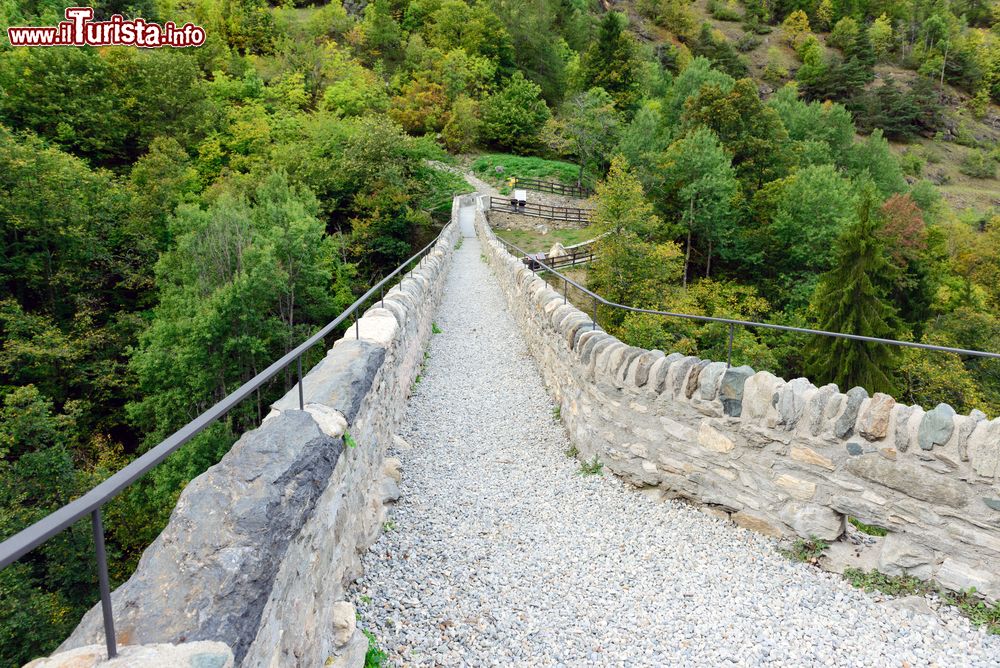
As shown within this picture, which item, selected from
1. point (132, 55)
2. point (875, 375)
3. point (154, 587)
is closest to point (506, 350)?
point (154, 587)

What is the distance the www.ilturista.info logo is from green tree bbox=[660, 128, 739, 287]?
104 feet

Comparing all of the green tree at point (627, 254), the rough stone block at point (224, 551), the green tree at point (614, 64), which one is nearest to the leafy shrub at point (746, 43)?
the green tree at point (614, 64)

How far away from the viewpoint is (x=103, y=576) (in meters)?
1.34

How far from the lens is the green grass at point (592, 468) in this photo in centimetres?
585

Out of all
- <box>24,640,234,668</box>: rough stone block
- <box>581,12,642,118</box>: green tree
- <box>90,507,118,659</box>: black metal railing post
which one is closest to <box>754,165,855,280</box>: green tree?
<box>581,12,642,118</box>: green tree

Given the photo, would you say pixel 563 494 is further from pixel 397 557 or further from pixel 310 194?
pixel 310 194

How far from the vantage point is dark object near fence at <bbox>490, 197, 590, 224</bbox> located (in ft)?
117

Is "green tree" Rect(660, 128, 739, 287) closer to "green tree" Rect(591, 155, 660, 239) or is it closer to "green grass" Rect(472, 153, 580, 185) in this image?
"green tree" Rect(591, 155, 660, 239)

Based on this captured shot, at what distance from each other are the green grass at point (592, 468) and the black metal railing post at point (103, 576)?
4.90 meters

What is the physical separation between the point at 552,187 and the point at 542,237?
352 inches

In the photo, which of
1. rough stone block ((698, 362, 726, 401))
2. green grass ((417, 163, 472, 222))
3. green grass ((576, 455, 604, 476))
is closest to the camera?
rough stone block ((698, 362, 726, 401))

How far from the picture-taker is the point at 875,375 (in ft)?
66.7

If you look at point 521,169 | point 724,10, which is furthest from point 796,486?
point 724,10

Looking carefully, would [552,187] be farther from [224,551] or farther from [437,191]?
[224,551]
